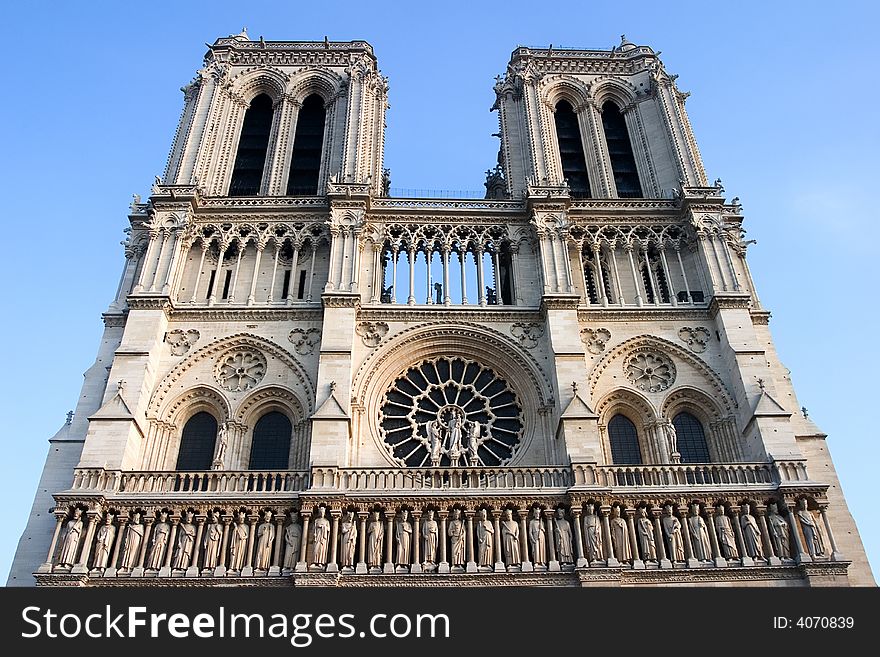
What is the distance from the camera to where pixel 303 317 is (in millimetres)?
23406

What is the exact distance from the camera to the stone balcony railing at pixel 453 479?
62.2 ft

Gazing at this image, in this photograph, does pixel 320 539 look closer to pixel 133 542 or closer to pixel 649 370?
pixel 133 542

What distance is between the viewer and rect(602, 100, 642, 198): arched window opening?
2912 cm

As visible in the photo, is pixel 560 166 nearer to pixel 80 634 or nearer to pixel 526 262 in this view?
pixel 526 262

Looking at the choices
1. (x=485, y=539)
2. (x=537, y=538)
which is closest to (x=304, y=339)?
(x=485, y=539)

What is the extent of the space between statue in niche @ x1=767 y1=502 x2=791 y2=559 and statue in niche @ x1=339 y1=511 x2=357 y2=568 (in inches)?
383

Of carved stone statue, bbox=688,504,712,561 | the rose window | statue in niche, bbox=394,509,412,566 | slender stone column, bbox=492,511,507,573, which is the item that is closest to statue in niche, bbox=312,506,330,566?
statue in niche, bbox=394,509,412,566

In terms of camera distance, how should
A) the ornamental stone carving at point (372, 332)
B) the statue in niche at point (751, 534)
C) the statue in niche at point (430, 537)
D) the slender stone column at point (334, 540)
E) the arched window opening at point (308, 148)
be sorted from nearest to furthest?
1. the slender stone column at point (334, 540)
2. the statue in niche at point (430, 537)
3. the statue in niche at point (751, 534)
4. the ornamental stone carving at point (372, 332)
5. the arched window opening at point (308, 148)

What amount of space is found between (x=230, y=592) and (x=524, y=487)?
7895mm

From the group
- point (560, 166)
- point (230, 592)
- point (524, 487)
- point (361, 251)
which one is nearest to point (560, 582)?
point (524, 487)

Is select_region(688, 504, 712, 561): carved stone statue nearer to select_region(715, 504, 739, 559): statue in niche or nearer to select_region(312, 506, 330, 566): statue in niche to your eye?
select_region(715, 504, 739, 559): statue in niche

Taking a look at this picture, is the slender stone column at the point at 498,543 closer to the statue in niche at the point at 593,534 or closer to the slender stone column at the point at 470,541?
A: the slender stone column at the point at 470,541

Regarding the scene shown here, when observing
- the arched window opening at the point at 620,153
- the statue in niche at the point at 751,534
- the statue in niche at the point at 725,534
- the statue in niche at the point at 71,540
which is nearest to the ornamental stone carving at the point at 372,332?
the statue in niche at the point at 71,540

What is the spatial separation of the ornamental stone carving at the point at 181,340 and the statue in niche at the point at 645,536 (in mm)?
13131
